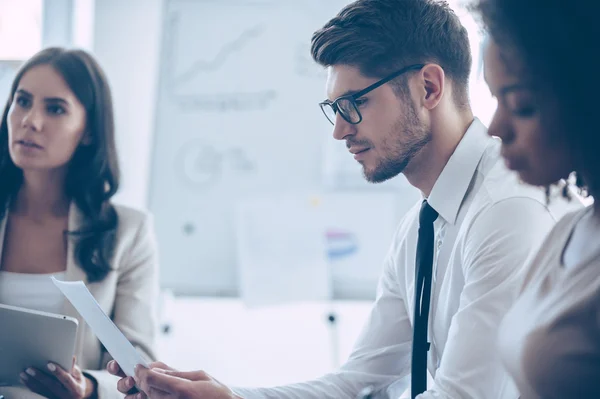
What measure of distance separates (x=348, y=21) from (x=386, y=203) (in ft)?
3.94

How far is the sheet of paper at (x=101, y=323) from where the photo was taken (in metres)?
1.16

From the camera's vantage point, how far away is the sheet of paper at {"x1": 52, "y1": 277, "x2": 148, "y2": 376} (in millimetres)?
1158

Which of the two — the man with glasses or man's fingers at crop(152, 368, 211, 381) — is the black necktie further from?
man's fingers at crop(152, 368, 211, 381)

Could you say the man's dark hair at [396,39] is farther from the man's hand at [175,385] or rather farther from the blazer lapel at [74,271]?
the blazer lapel at [74,271]

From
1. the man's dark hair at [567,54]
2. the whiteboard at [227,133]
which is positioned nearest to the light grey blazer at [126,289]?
the whiteboard at [227,133]

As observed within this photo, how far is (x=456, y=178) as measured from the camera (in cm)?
132

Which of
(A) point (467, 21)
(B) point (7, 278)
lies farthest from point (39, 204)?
(A) point (467, 21)

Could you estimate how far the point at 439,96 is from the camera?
1.37 meters

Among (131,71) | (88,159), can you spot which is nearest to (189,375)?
Result: (88,159)

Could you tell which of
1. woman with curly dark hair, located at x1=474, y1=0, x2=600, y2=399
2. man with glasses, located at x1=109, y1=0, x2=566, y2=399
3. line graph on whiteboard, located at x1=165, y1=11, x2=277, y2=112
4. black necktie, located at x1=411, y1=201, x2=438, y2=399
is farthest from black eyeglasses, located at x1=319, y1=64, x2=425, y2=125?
line graph on whiteboard, located at x1=165, y1=11, x2=277, y2=112

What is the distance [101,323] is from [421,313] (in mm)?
627

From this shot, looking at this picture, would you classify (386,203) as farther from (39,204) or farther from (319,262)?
(39,204)

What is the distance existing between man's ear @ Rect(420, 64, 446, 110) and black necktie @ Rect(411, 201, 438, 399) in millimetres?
292

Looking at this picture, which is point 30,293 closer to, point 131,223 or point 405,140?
point 131,223
